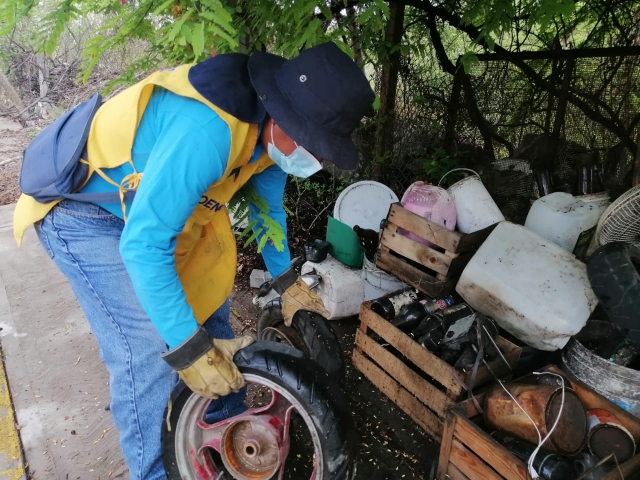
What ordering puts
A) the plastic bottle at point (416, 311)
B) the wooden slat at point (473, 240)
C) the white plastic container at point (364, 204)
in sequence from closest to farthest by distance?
the plastic bottle at point (416, 311)
the wooden slat at point (473, 240)
the white plastic container at point (364, 204)

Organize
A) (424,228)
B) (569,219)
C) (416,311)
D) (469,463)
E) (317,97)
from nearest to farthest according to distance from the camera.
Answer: (317,97) < (469,463) < (416,311) < (569,219) < (424,228)

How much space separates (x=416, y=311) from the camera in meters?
2.74

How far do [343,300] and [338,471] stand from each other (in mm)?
1766

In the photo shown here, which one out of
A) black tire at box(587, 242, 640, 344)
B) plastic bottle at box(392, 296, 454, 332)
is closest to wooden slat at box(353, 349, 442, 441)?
plastic bottle at box(392, 296, 454, 332)

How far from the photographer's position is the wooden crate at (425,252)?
285 cm

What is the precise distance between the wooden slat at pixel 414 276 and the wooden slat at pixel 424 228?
25cm

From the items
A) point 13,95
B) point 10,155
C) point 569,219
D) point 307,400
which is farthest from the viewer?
point 13,95

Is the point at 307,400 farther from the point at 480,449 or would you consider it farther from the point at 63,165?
the point at 63,165

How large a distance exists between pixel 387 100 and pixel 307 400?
372 centimetres

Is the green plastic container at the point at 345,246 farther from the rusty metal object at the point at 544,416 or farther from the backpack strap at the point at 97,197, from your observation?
the backpack strap at the point at 97,197

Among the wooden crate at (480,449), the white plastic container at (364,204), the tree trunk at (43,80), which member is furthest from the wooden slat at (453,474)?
the tree trunk at (43,80)

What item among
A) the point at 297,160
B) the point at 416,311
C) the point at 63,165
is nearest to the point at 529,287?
the point at 416,311

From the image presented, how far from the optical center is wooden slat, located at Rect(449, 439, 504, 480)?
1.87 meters

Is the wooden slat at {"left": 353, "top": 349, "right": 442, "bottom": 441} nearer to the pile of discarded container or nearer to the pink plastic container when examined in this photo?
the pile of discarded container
